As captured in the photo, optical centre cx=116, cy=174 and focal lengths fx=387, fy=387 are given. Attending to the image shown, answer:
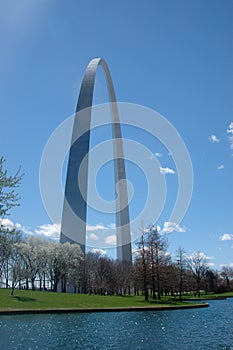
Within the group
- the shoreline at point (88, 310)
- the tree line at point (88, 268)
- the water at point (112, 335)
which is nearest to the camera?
the water at point (112, 335)

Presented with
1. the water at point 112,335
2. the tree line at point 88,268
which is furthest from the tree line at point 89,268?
the water at point 112,335

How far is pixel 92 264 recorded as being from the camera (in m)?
67.7

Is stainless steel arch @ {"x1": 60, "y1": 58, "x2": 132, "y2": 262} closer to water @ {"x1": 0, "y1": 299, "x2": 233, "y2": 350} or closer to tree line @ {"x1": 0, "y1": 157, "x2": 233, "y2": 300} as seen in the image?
tree line @ {"x1": 0, "y1": 157, "x2": 233, "y2": 300}

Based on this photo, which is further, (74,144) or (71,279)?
(71,279)

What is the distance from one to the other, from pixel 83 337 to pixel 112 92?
4274cm

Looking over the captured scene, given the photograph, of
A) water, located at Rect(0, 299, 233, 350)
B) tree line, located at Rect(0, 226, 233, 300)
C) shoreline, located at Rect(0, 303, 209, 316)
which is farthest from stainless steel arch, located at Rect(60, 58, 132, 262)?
water, located at Rect(0, 299, 233, 350)

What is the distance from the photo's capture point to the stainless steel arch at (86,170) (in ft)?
151

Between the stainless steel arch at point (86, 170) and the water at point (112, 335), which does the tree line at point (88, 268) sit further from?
the water at point (112, 335)

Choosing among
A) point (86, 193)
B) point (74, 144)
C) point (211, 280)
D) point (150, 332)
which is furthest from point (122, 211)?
point (211, 280)

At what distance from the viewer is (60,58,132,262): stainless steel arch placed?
46031 millimetres

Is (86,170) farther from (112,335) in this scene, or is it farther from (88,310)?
(112,335)

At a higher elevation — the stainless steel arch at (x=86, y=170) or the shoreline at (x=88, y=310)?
the stainless steel arch at (x=86, y=170)

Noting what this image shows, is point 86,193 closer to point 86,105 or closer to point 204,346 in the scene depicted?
point 86,105

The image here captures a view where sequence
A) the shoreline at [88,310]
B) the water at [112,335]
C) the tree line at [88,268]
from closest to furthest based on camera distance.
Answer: the water at [112,335] < the shoreline at [88,310] < the tree line at [88,268]
